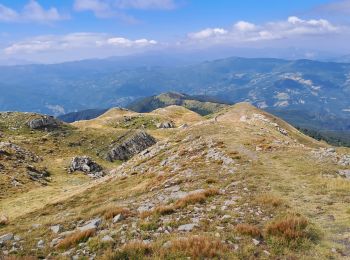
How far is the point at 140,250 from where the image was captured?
15477mm

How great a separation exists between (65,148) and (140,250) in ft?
306

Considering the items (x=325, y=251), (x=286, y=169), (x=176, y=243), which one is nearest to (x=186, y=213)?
(x=176, y=243)

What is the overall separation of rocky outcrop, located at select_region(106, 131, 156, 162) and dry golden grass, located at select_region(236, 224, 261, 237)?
83.0 m

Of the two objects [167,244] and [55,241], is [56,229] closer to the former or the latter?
[55,241]

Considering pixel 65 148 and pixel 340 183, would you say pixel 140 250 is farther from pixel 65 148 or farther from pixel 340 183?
pixel 65 148

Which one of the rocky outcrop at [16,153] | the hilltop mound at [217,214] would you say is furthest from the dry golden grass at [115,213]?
the rocky outcrop at [16,153]

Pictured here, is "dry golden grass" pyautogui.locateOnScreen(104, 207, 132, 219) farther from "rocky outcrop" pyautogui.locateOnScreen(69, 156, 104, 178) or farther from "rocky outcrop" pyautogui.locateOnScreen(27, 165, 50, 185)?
"rocky outcrop" pyautogui.locateOnScreen(69, 156, 104, 178)

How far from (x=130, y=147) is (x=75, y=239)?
84.6 m

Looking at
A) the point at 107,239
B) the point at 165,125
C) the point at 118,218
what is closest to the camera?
the point at 107,239

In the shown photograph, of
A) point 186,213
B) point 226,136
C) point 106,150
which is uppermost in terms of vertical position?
point 186,213

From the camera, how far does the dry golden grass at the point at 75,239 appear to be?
1770 cm

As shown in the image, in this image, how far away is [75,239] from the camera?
58.9 feet

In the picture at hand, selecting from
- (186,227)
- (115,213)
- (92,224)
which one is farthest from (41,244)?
(186,227)

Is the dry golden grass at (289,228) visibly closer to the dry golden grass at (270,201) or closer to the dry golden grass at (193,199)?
the dry golden grass at (270,201)
